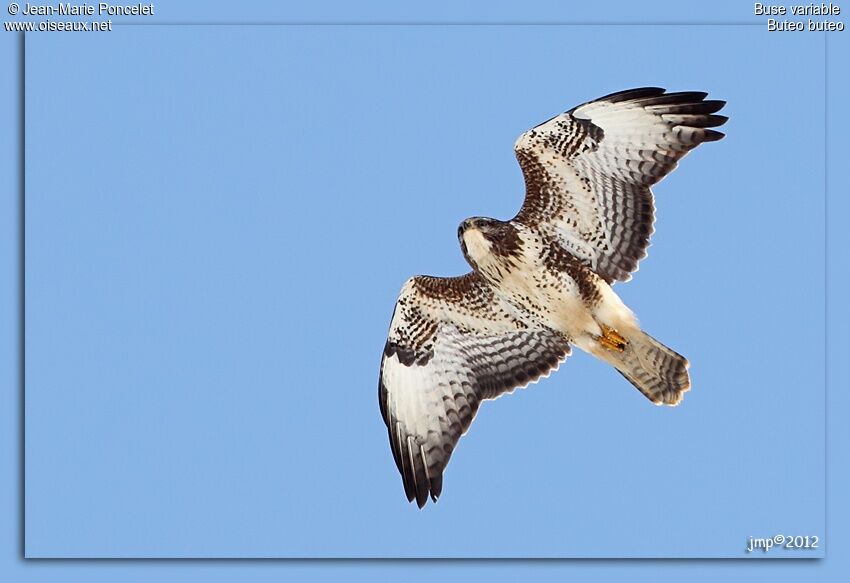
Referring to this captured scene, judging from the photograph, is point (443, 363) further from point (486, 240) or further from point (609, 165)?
point (609, 165)

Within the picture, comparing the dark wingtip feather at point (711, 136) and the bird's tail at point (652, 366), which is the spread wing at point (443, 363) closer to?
the bird's tail at point (652, 366)

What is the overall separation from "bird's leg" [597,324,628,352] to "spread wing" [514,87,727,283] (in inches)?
16.1

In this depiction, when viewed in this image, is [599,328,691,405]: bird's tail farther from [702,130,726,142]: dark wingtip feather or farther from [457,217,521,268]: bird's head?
[702,130,726,142]: dark wingtip feather

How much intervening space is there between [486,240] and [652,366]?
1.69m

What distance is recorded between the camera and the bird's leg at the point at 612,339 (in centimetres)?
1124

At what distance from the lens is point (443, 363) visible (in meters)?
12.0

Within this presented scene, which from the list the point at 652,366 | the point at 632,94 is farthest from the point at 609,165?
the point at 652,366

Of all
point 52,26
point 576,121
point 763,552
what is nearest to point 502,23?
point 576,121

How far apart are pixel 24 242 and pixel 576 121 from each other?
4526 mm

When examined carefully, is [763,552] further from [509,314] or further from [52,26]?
[52,26]

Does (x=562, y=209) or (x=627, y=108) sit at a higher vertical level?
(x=627, y=108)

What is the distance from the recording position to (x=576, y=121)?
11.2 metres

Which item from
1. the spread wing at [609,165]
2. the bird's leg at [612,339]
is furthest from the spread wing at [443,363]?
the spread wing at [609,165]

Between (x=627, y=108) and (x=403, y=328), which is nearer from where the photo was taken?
(x=627, y=108)
